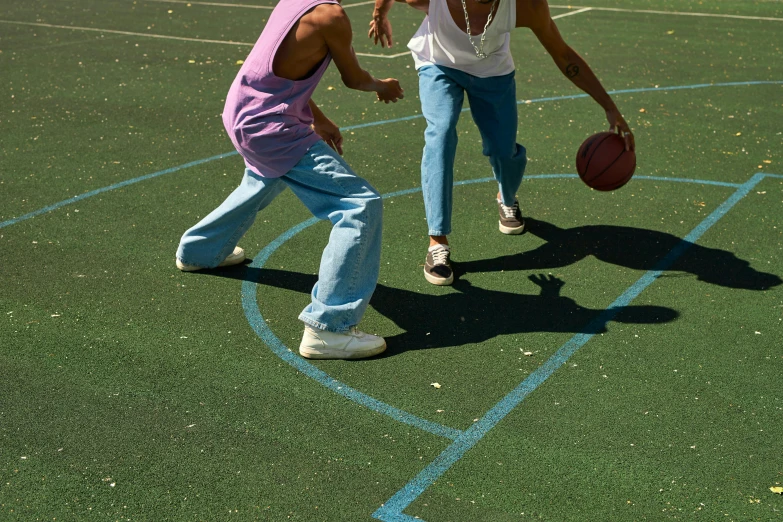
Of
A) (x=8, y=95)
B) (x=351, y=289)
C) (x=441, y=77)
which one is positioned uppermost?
(x=441, y=77)

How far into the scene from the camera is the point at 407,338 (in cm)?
552

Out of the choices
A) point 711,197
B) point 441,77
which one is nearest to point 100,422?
point 441,77

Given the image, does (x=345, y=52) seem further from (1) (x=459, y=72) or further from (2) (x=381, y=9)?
(2) (x=381, y=9)

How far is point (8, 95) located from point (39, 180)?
349 centimetres

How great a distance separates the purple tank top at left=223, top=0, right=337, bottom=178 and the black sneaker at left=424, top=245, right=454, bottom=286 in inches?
52.7

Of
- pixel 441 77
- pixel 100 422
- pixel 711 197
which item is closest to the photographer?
pixel 100 422

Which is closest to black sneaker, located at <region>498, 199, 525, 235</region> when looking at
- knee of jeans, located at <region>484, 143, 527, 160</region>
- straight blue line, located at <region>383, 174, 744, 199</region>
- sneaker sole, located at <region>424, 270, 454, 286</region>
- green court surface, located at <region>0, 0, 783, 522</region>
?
green court surface, located at <region>0, 0, 783, 522</region>

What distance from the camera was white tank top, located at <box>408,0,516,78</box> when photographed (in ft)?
20.1

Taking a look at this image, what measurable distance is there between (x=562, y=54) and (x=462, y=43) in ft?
2.17

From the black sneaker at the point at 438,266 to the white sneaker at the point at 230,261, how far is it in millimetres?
1247

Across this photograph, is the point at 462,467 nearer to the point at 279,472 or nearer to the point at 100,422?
the point at 279,472

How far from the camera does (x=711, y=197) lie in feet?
25.2

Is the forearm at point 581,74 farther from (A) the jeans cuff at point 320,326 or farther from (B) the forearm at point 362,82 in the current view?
(A) the jeans cuff at point 320,326

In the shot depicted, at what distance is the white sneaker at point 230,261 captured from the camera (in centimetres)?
632
